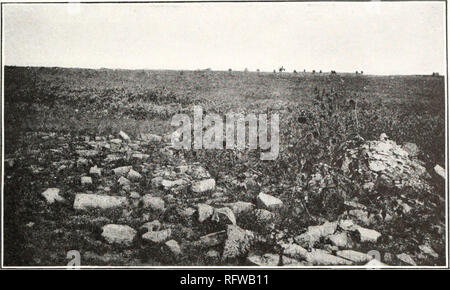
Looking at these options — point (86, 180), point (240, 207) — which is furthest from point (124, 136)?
point (240, 207)

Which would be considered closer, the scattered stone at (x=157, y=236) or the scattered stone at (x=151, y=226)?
the scattered stone at (x=157, y=236)

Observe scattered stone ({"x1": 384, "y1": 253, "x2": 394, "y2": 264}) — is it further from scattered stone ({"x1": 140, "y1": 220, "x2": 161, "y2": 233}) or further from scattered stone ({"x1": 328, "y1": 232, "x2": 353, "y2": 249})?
scattered stone ({"x1": 140, "y1": 220, "x2": 161, "y2": 233})

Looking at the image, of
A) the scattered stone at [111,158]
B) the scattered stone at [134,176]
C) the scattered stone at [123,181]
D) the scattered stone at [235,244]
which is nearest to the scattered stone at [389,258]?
the scattered stone at [235,244]

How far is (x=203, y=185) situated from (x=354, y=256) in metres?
2.60

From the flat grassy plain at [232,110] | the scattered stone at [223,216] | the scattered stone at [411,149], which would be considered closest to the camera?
the scattered stone at [223,216]

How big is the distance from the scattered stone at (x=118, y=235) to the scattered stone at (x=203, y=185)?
3.91ft

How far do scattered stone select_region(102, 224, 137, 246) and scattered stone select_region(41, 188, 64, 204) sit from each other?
3.15 feet

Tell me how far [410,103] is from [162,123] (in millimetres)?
4548

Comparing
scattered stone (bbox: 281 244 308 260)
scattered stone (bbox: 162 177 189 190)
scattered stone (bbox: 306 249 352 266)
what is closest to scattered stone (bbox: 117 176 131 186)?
scattered stone (bbox: 162 177 189 190)

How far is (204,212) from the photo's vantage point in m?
5.81

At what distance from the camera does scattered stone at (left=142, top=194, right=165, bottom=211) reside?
5926mm

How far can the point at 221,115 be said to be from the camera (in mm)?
6477

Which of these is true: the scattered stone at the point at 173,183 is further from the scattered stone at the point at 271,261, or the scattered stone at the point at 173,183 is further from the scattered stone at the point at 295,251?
the scattered stone at the point at 295,251

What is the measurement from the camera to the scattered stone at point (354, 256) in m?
5.70
